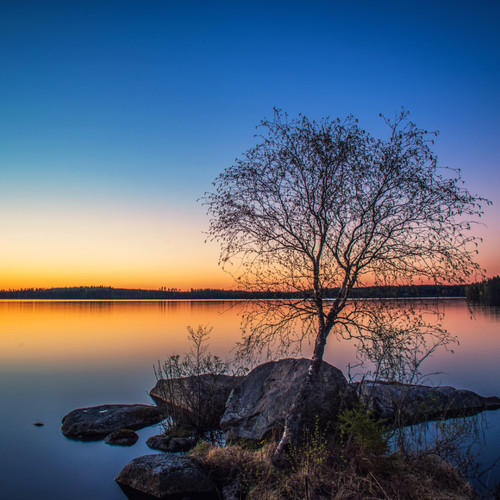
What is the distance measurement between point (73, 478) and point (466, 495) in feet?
35.2

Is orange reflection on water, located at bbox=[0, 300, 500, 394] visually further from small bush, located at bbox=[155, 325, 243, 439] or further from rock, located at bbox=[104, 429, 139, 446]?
rock, located at bbox=[104, 429, 139, 446]

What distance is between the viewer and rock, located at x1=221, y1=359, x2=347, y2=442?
11188 mm

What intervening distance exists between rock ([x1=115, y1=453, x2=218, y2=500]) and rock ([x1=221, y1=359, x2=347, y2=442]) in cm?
243

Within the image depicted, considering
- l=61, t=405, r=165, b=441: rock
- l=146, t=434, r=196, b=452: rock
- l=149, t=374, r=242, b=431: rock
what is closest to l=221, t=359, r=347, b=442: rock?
l=149, t=374, r=242, b=431: rock

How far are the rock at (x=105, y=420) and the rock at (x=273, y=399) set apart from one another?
13.9ft

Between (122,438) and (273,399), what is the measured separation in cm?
566

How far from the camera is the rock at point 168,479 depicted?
9.16 metres

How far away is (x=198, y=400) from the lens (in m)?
14.4

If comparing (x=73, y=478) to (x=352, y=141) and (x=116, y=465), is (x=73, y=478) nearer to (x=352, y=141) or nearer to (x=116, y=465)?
(x=116, y=465)

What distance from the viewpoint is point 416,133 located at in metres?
8.73

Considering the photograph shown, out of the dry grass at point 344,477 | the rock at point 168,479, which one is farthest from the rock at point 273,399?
the rock at point 168,479

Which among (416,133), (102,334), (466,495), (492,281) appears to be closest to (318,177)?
(416,133)

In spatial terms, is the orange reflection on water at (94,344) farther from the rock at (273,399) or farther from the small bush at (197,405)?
the rock at (273,399)

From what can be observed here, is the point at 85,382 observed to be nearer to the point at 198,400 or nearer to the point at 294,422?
the point at 198,400
